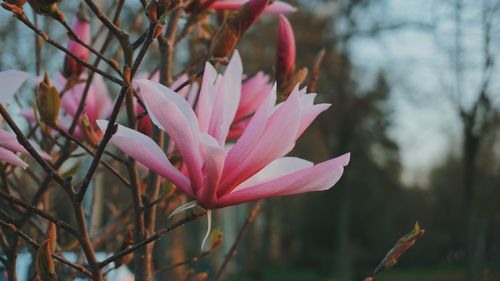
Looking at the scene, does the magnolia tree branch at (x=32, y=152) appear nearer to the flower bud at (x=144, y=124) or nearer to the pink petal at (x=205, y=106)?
the pink petal at (x=205, y=106)

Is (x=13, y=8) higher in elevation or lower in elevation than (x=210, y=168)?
higher

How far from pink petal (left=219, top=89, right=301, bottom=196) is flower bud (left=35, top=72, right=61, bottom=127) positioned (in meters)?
0.33

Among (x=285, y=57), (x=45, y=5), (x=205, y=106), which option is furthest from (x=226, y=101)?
(x=285, y=57)

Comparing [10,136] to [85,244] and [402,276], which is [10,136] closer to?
[85,244]

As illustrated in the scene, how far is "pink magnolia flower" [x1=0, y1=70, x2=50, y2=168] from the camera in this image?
0.84 meters

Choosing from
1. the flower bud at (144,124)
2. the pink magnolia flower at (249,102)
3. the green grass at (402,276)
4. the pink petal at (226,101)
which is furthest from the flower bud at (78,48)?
the green grass at (402,276)

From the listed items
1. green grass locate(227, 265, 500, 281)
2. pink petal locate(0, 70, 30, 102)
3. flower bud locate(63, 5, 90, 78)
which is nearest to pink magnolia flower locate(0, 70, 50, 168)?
pink petal locate(0, 70, 30, 102)

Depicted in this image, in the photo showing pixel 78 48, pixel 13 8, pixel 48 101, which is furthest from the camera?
pixel 78 48

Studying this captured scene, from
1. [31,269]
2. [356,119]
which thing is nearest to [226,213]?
[356,119]

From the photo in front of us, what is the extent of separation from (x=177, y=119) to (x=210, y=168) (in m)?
0.06

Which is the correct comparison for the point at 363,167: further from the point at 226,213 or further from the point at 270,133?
the point at 270,133

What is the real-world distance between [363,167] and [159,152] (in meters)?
19.5

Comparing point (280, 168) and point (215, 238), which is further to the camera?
point (215, 238)

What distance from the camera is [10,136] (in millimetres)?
840
